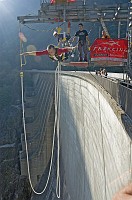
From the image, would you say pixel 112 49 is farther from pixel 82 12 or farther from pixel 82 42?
pixel 82 42

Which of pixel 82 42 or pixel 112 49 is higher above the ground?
pixel 82 42

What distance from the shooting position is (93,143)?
28.3 feet

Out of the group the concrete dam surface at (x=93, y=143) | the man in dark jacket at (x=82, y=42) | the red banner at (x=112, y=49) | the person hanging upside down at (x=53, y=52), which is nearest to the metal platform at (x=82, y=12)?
the man in dark jacket at (x=82, y=42)

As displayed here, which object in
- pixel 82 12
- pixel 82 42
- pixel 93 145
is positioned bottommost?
pixel 93 145

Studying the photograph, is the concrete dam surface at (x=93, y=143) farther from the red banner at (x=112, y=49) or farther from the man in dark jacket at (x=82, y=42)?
the man in dark jacket at (x=82, y=42)

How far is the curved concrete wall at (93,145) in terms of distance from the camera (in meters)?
5.03

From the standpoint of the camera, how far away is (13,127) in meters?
35.9

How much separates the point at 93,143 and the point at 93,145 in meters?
0.07

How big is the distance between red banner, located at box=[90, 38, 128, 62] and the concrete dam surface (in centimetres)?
94

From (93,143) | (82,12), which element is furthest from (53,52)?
(93,143)

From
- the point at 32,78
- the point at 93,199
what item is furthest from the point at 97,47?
the point at 32,78

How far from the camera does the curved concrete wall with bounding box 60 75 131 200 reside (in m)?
5.03

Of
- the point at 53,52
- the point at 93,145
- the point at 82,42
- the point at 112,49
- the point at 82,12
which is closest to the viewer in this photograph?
the point at 112,49

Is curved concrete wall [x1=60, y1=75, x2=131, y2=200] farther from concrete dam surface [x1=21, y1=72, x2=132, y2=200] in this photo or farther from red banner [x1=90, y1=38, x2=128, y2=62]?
red banner [x1=90, y1=38, x2=128, y2=62]
